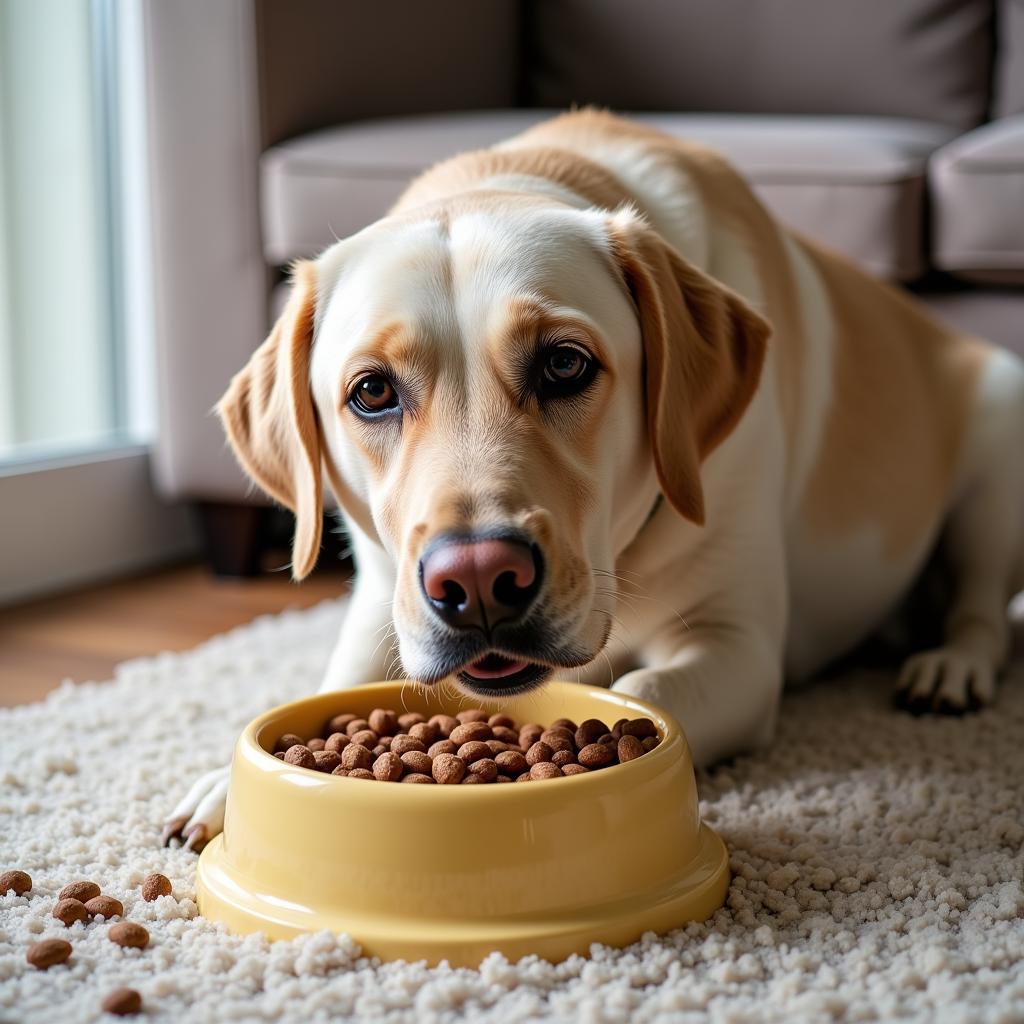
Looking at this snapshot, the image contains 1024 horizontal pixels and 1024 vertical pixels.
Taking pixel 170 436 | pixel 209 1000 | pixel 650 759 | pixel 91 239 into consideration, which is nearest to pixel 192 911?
pixel 209 1000

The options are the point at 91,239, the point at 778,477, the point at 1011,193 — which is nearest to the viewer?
the point at 778,477

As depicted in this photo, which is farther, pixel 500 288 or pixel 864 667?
pixel 864 667

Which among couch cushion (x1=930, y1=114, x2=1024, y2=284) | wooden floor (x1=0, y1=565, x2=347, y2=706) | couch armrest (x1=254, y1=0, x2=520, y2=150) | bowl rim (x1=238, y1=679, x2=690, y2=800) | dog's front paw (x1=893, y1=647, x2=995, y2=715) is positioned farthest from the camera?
couch armrest (x1=254, y1=0, x2=520, y2=150)

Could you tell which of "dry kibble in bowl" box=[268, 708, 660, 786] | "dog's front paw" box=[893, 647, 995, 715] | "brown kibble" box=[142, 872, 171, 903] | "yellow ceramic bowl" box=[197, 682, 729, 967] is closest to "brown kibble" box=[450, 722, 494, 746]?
"dry kibble in bowl" box=[268, 708, 660, 786]

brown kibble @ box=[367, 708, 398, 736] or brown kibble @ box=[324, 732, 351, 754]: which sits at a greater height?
brown kibble @ box=[324, 732, 351, 754]

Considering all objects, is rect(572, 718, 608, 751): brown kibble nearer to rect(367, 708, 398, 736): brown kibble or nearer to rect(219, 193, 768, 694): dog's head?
rect(219, 193, 768, 694): dog's head

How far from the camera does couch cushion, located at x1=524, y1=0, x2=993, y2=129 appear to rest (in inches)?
140

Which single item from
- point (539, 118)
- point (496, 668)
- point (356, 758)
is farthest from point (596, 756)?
point (539, 118)

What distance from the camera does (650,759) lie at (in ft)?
4.15

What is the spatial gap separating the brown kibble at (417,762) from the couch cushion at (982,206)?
5.64ft

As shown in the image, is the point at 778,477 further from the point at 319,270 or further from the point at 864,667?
the point at 319,270

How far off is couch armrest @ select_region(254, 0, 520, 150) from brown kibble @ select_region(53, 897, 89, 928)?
6.55ft

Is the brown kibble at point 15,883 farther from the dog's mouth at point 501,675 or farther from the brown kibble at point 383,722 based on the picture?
the dog's mouth at point 501,675

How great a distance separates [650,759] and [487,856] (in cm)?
19
